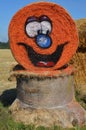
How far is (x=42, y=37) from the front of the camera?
9.28m

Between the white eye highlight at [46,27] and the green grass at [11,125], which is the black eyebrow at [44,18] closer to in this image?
the white eye highlight at [46,27]

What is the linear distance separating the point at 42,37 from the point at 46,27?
0.84 ft

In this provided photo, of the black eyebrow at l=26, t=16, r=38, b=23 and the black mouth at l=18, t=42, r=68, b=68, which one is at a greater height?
the black eyebrow at l=26, t=16, r=38, b=23

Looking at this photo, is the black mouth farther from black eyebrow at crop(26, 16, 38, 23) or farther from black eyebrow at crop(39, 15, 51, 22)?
black eyebrow at crop(39, 15, 51, 22)

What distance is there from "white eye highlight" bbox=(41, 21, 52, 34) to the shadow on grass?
211 cm

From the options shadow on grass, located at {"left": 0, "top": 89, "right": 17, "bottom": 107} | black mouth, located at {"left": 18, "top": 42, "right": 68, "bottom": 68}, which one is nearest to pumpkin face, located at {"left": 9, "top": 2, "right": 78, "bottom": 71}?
black mouth, located at {"left": 18, "top": 42, "right": 68, "bottom": 68}

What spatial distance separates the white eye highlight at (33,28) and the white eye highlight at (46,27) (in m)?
0.10

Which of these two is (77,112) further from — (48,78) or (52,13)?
(52,13)

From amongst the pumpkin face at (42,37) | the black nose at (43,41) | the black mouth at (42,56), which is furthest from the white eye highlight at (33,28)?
the black mouth at (42,56)

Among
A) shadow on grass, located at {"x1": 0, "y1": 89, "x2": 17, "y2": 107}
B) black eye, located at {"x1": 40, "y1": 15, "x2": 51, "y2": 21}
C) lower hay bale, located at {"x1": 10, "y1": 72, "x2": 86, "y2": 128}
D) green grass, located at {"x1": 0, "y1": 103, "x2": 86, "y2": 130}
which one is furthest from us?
shadow on grass, located at {"x1": 0, "y1": 89, "x2": 17, "y2": 107}

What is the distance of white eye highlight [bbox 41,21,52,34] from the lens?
30.1ft

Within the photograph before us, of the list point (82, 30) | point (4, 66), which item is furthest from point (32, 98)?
point (4, 66)

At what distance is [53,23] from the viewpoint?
916 centimetres

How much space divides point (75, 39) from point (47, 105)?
167 cm
